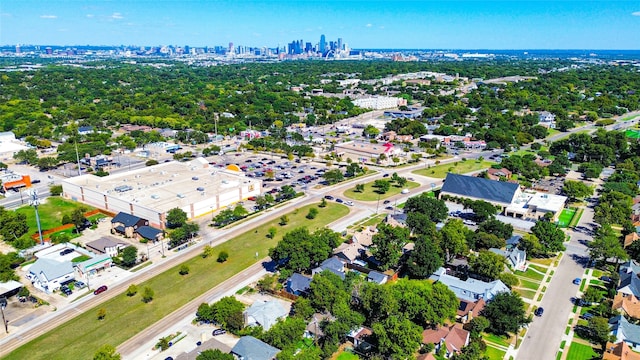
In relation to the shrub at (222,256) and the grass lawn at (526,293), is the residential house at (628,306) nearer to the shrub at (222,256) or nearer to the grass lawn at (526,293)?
the grass lawn at (526,293)

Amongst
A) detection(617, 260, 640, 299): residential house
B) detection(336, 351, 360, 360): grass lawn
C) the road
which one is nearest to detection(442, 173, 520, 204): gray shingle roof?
the road

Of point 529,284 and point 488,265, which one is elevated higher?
point 488,265

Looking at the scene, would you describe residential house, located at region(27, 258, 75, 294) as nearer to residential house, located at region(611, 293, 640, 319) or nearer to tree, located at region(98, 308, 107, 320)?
tree, located at region(98, 308, 107, 320)

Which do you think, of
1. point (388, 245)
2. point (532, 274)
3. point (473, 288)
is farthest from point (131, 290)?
point (532, 274)

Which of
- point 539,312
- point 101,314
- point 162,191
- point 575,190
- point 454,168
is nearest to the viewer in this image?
point 101,314

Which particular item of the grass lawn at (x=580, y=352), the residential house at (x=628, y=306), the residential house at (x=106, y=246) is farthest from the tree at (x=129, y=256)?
the residential house at (x=628, y=306)

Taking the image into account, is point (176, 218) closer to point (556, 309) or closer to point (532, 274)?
point (532, 274)

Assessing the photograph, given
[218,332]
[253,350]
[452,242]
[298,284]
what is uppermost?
[452,242]
